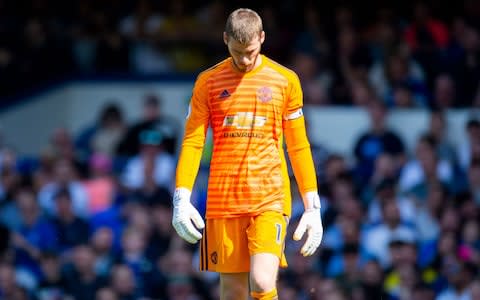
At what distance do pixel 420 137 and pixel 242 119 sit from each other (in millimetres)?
5149

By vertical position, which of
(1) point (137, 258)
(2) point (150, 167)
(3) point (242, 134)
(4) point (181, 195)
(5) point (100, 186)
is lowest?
(1) point (137, 258)

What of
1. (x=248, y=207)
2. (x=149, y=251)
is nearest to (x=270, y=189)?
(x=248, y=207)

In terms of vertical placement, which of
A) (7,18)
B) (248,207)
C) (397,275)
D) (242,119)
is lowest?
(397,275)

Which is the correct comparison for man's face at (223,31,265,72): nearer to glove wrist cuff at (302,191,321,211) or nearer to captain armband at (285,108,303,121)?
captain armband at (285,108,303,121)

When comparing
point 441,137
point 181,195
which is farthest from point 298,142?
point 441,137

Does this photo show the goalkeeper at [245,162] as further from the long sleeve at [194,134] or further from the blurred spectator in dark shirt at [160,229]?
the blurred spectator in dark shirt at [160,229]

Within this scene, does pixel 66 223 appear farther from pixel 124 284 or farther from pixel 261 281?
pixel 261 281

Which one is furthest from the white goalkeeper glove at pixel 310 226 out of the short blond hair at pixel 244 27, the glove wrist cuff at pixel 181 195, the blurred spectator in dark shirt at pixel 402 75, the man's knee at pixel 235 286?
the blurred spectator in dark shirt at pixel 402 75

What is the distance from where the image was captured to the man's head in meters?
7.91

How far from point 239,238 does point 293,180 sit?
4506 mm

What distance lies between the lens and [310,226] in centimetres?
818

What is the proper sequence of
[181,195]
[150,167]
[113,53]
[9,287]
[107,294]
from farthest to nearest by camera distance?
[113,53] < [150,167] < [9,287] < [107,294] < [181,195]

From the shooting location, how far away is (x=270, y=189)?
8.25 metres

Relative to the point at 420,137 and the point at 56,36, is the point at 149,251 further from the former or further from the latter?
the point at 56,36
